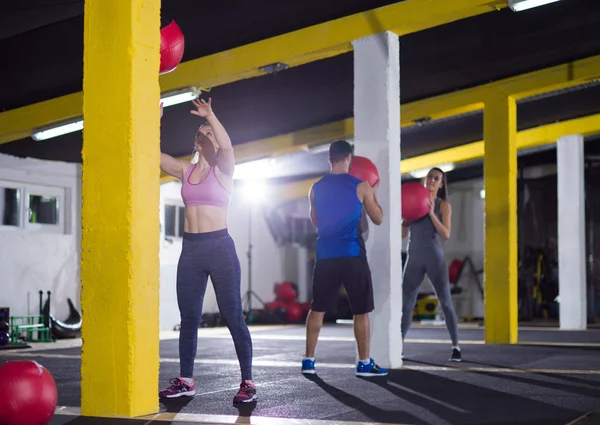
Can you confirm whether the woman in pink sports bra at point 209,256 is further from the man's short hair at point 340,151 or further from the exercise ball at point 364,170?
the exercise ball at point 364,170

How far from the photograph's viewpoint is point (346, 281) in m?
5.77

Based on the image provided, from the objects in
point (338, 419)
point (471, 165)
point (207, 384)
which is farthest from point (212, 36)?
point (471, 165)

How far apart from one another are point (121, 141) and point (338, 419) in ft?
5.39

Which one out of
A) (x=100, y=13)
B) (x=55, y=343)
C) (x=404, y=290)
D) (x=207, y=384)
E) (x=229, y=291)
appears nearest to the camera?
(x=100, y=13)

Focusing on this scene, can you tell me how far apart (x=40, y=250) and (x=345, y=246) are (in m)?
7.20

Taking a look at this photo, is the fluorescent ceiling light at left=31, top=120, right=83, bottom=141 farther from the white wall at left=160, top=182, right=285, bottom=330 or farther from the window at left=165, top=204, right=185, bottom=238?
the window at left=165, top=204, right=185, bottom=238

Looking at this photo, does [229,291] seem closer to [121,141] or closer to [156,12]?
[121,141]

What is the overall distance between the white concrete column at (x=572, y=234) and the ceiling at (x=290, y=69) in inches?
34.8

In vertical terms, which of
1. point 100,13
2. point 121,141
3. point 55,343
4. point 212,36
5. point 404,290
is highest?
point 212,36

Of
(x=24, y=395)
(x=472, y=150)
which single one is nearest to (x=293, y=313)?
(x=472, y=150)

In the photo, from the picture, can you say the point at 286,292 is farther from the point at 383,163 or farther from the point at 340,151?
the point at 340,151

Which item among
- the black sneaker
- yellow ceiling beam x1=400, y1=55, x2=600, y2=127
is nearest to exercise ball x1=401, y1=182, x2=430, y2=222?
the black sneaker

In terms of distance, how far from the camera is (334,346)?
29.5 ft

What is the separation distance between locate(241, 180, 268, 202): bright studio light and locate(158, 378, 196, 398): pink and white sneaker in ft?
36.6
